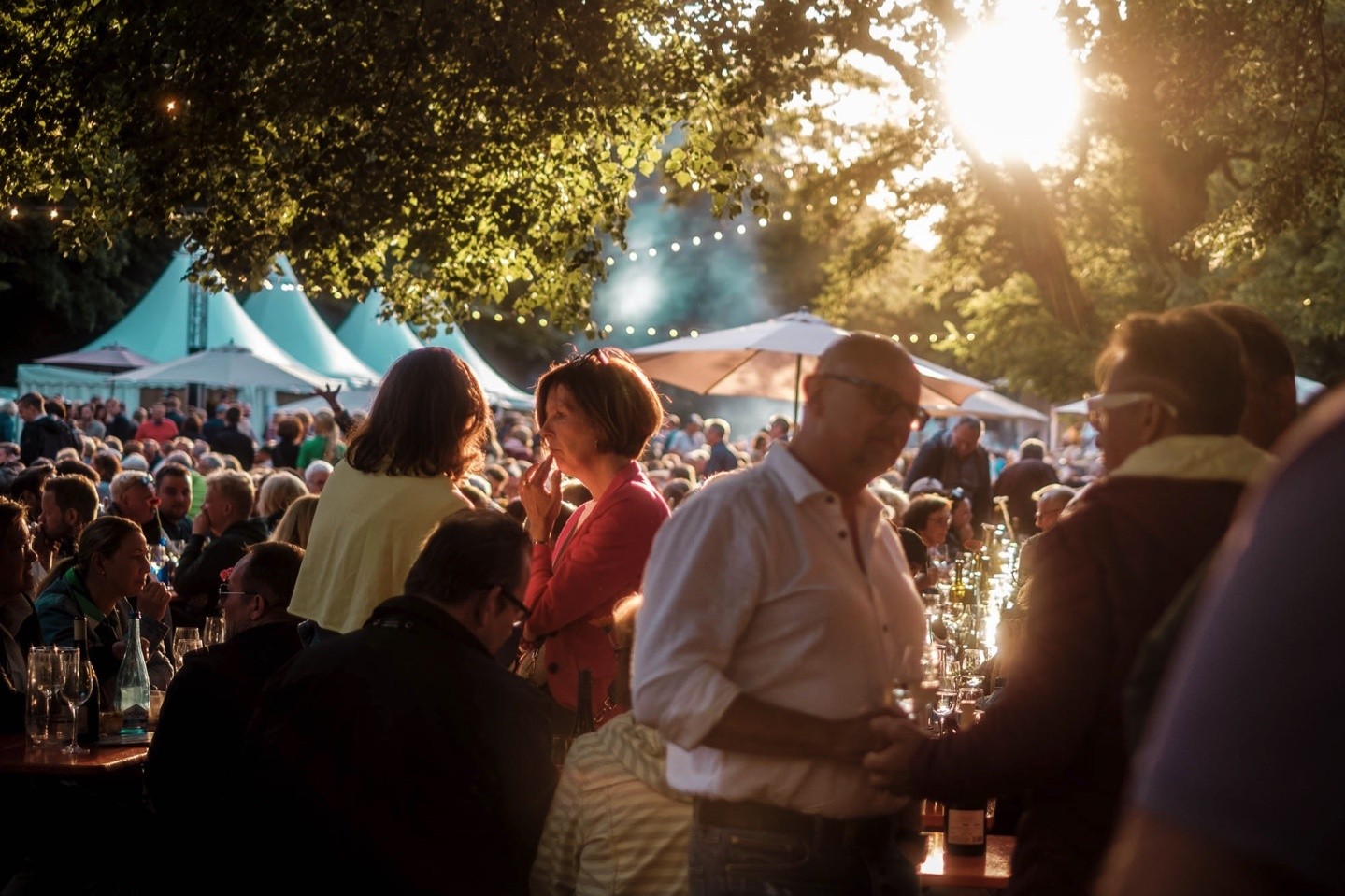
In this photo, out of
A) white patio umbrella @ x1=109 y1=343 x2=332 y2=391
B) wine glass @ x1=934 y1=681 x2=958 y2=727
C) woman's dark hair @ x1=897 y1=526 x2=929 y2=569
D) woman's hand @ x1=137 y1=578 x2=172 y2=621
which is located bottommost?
woman's hand @ x1=137 y1=578 x2=172 y2=621

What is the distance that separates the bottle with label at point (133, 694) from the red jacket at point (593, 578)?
221 centimetres

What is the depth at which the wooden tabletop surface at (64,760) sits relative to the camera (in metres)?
5.33

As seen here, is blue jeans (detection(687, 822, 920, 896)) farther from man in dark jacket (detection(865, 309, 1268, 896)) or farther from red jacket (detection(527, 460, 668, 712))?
red jacket (detection(527, 460, 668, 712))

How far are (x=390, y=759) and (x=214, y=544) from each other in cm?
518

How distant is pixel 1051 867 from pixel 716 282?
6151 cm

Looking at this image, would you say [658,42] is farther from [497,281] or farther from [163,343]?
[163,343]

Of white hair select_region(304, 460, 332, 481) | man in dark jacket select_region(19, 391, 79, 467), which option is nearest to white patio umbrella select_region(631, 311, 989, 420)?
white hair select_region(304, 460, 332, 481)

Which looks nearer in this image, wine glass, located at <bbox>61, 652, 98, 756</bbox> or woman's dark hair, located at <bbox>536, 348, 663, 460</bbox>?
woman's dark hair, located at <bbox>536, 348, 663, 460</bbox>

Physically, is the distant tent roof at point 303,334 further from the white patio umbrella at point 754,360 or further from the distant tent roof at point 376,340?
the white patio umbrella at point 754,360

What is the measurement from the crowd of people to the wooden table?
0.42m

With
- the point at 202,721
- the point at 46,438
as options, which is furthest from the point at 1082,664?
the point at 46,438

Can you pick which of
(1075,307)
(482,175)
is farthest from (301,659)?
(1075,307)

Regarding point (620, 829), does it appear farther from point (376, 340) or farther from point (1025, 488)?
point (376, 340)

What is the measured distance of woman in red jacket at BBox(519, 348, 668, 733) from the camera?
4434 millimetres
